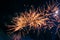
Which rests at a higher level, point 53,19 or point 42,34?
point 53,19

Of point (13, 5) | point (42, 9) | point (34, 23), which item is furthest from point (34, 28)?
point (13, 5)

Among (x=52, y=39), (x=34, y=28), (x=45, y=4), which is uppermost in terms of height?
(x=45, y=4)

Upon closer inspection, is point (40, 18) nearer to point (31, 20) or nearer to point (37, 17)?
point (37, 17)

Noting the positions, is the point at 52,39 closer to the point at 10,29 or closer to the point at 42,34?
the point at 42,34

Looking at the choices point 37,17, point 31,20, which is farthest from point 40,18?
point 31,20
